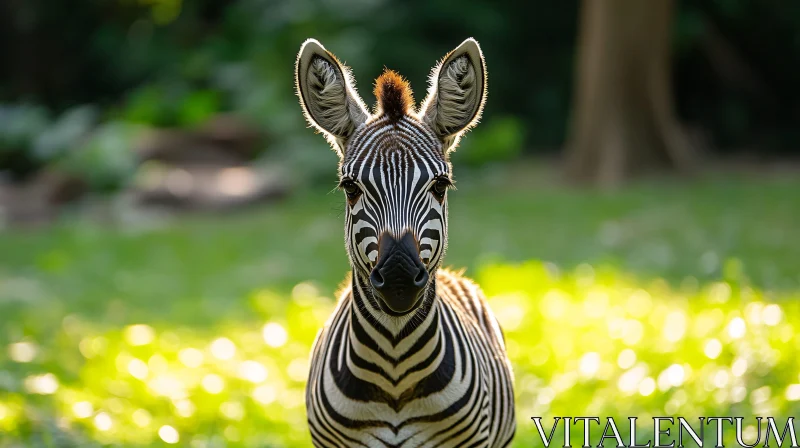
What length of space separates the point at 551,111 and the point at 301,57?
16.0 m

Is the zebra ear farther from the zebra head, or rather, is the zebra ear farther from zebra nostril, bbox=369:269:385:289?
zebra nostril, bbox=369:269:385:289

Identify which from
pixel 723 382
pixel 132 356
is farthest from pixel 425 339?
pixel 132 356

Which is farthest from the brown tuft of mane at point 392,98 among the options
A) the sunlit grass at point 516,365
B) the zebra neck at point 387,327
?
the sunlit grass at point 516,365

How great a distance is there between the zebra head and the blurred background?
398 mm

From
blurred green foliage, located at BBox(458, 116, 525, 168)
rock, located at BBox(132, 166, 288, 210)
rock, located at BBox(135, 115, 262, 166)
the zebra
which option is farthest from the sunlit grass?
rock, located at BBox(135, 115, 262, 166)

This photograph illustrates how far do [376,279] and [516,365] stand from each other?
157 inches

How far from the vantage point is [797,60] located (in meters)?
18.0

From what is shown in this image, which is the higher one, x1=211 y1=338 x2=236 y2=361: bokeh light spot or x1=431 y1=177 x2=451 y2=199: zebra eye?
x1=211 y1=338 x2=236 y2=361: bokeh light spot

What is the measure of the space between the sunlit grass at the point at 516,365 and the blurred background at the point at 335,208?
3 cm

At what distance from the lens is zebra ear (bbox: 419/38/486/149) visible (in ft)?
11.9

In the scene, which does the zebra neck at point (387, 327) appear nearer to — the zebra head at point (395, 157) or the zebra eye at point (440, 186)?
the zebra head at point (395, 157)

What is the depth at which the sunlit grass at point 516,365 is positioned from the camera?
591 cm

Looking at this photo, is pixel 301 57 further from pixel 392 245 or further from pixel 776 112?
pixel 776 112

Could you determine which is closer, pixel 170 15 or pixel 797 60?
pixel 797 60
